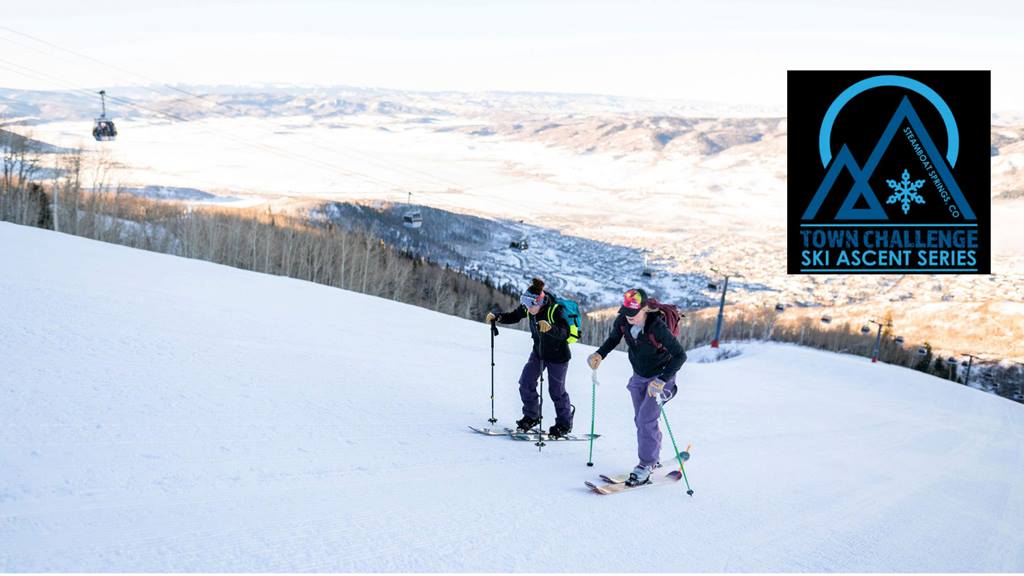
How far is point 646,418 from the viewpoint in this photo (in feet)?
25.4

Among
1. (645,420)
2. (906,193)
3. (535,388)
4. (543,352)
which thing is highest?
(906,193)

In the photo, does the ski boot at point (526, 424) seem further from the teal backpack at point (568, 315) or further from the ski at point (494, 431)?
the teal backpack at point (568, 315)

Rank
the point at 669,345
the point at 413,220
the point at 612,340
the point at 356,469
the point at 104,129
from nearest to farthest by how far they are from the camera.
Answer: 1. the point at 356,469
2. the point at 669,345
3. the point at 612,340
4. the point at 104,129
5. the point at 413,220

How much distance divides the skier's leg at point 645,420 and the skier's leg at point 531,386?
66.9 inches

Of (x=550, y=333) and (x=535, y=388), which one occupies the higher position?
(x=550, y=333)

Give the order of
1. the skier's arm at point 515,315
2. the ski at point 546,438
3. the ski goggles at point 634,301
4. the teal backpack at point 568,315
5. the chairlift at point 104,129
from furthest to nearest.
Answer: the chairlift at point 104,129
the ski at point 546,438
the skier's arm at point 515,315
the teal backpack at point 568,315
the ski goggles at point 634,301

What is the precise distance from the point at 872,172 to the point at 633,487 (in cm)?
2246

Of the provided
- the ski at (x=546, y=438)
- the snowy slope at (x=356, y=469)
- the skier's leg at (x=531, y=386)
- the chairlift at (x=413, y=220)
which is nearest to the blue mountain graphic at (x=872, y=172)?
the snowy slope at (x=356, y=469)

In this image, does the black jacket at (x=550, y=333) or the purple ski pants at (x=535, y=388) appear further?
the purple ski pants at (x=535, y=388)

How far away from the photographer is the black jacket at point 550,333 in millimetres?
8836

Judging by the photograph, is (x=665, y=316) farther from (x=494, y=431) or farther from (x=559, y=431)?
(x=494, y=431)

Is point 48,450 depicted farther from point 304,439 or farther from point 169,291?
point 169,291

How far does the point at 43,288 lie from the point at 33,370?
4.94 meters

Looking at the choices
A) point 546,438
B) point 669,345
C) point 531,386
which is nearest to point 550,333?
point 531,386
